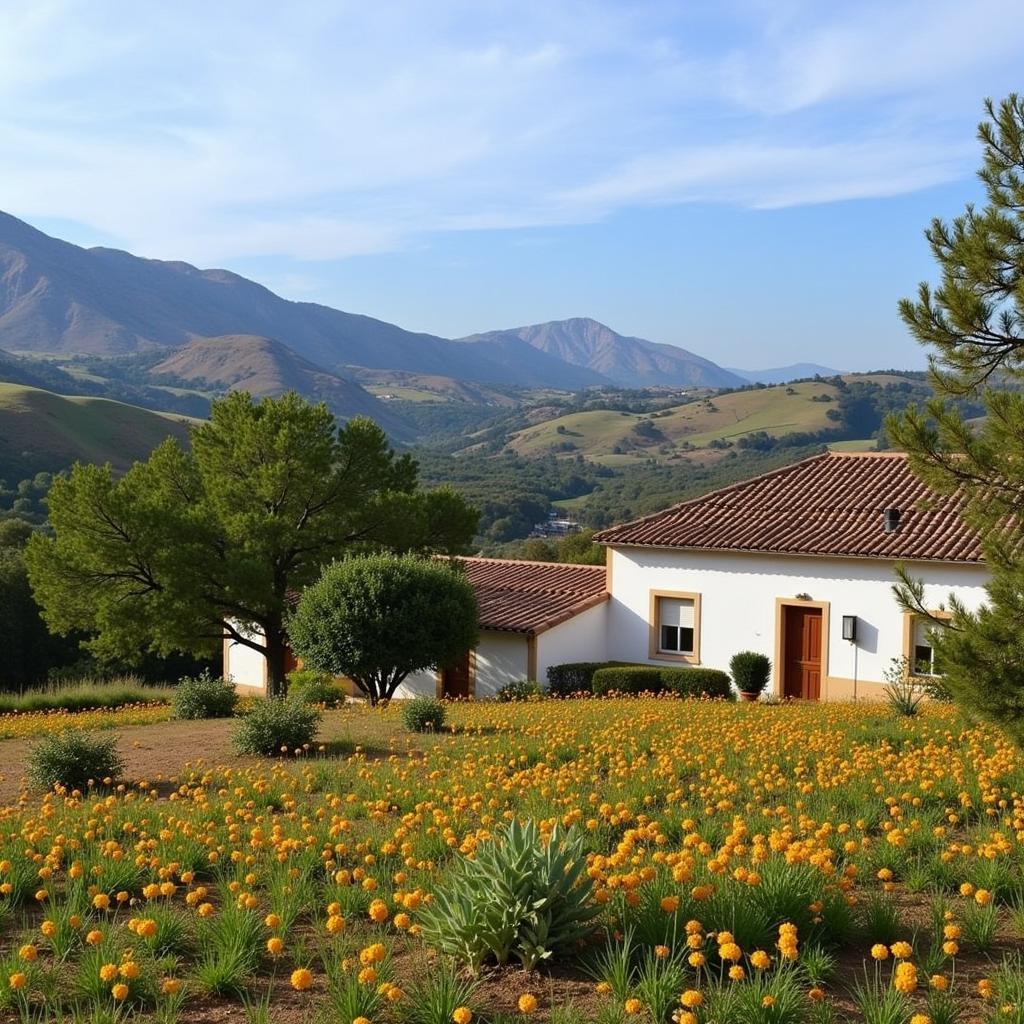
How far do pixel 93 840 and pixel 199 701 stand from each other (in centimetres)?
1134

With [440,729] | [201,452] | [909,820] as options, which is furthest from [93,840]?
[201,452]

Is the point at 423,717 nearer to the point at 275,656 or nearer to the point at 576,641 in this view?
the point at 576,641

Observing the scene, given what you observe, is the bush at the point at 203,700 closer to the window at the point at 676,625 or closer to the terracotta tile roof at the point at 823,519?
the terracotta tile roof at the point at 823,519

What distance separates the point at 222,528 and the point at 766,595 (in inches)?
571

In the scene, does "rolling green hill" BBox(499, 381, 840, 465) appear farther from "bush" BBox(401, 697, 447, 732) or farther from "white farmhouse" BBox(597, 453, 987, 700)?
"bush" BBox(401, 697, 447, 732)

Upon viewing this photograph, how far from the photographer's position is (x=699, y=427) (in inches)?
7042

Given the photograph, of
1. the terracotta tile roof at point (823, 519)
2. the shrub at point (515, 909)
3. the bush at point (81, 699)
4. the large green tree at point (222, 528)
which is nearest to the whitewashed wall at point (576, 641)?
the terracotta tile roof at point (823, 519)

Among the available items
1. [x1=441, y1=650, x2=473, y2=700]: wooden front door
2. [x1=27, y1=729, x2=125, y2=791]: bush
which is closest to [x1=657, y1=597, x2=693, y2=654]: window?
[x1=441, y1=650, x2=473, y2=700]: wooden front door

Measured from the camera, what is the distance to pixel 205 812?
817cm

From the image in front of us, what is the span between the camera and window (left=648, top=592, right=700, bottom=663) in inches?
1094

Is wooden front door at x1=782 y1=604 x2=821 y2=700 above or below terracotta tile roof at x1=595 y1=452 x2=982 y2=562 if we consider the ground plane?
below

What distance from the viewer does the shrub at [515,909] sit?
4.88 m

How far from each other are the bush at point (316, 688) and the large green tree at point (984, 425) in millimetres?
11982

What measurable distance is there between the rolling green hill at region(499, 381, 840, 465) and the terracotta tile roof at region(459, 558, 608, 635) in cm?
11696
